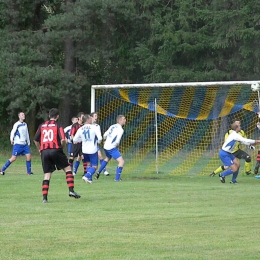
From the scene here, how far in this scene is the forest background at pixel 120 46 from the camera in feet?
110

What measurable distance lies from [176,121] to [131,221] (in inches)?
616

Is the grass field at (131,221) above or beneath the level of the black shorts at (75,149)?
above

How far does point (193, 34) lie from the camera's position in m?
34.3

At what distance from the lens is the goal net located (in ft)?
83.2

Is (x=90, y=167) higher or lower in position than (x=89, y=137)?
lower

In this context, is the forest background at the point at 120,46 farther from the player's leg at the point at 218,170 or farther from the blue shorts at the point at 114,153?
A: the blue shorts at the point at 114,153

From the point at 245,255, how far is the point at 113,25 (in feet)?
91.9

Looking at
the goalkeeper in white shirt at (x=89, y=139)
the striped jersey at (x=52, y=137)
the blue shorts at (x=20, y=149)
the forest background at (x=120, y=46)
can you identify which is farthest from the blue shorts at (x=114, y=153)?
the forest background at (x=120, y=46)

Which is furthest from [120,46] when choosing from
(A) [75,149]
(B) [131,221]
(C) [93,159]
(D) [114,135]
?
(B) [131,221]

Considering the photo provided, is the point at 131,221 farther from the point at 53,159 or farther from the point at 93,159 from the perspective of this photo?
the point at 93,159

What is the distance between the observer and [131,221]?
1182 centimetres

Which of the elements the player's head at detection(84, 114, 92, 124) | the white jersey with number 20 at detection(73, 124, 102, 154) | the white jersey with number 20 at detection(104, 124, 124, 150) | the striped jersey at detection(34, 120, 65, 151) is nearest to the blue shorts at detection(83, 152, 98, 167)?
the white jersey with number 20 at detection(73, 124, 102, 154)

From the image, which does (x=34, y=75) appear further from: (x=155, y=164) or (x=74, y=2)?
(x=155, y=164)

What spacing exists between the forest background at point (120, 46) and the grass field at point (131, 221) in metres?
15.2
